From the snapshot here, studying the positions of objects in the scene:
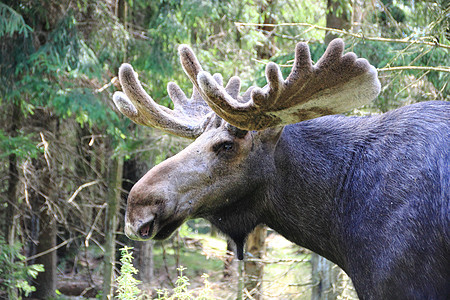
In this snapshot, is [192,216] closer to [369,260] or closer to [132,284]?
[132,284]

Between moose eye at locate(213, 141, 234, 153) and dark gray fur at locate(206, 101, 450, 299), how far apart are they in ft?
0.72

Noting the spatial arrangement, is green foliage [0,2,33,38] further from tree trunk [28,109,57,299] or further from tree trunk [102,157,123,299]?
tree trunk [102,157,123,299]

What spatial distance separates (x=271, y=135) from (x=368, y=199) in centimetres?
77

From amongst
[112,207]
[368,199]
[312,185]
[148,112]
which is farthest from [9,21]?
[368,199]

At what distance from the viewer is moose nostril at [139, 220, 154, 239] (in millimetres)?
3297

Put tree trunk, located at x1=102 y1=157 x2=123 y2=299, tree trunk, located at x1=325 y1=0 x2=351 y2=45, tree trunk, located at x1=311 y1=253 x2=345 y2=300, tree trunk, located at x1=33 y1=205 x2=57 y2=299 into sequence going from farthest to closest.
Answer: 1. tree trunk, located at x1=33 y1=205 x2=57 y2=299
2. tree trunk, located at x1=102 y1=157 x2=123 y2=299
3. tree trunk, located at x1=325 y1=0 x2=351 y2=45
4. tree trunk, located at x1=311 y1=253 x2=345 y2=300

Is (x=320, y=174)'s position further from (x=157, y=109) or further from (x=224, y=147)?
(x=157, y=109)

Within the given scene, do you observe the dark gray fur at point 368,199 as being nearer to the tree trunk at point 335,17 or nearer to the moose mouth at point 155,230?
the moose mouth at point 155,230

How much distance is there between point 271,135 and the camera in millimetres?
3668

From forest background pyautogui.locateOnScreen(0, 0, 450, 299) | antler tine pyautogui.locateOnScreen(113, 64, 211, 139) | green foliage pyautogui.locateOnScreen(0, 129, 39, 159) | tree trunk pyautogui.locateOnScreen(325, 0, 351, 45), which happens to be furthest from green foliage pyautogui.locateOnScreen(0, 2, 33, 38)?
antler tine pyautogui.locateOnScreen(113, 64, 211, 139)

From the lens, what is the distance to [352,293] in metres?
8.45

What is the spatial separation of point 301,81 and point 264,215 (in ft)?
3.52

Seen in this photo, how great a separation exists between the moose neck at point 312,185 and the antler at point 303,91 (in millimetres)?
352

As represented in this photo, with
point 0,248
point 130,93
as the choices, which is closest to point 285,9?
point 0,248
